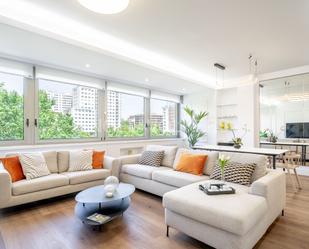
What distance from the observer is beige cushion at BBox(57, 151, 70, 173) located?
352 centimetres

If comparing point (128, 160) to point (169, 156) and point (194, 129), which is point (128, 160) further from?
point (194, 129)

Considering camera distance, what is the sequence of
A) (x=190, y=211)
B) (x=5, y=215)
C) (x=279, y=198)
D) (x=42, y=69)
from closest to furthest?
(x=190, y=211) → (x=279, y=198) → (x=5, y=215) → (x=42, y=69)

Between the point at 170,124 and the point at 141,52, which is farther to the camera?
the point at 170,124

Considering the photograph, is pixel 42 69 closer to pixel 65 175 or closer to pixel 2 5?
pixel 2 5

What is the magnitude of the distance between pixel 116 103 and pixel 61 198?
2932 millimetres

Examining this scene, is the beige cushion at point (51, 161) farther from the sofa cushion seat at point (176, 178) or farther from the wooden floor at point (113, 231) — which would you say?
the sofa cushion seat at point (176, 178)

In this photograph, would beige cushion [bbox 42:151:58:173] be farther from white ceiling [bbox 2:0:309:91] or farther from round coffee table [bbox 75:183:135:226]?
white ceiling [bbox 2:0:309:91]

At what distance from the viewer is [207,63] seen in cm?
466

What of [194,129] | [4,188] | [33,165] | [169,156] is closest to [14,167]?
[33,165]

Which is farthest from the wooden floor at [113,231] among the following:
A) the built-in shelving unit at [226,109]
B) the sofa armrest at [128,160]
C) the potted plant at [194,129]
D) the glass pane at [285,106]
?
the potted plant at [194,129]

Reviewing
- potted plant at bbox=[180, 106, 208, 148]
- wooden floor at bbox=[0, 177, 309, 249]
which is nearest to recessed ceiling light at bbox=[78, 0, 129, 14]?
wooden floor at bbox=[0, 177, 309, 249]

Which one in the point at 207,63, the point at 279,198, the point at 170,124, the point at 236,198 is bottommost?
the point at 279,198

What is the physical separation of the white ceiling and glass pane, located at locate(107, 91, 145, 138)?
167 centimetres

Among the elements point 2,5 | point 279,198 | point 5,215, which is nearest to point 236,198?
point 279,198
